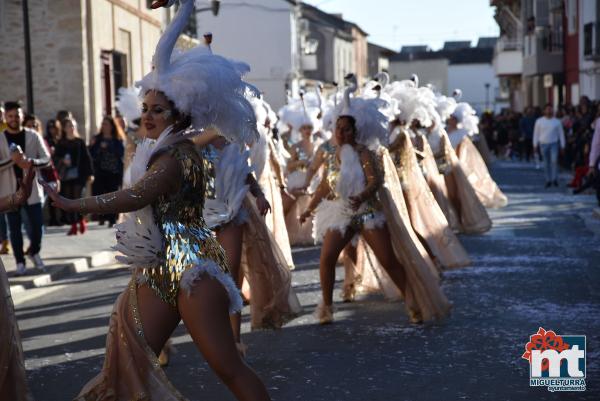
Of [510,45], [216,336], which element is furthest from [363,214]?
[510,45]

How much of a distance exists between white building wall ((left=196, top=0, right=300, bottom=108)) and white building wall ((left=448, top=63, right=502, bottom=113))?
2255 inches

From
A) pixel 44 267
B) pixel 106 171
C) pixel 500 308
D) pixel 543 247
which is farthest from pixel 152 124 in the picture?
pixel 106 171

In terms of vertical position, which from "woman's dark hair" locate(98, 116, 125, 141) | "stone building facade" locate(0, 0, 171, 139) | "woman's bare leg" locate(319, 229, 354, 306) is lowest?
"woman's bare leg" locate(319, 229, 354, 306)

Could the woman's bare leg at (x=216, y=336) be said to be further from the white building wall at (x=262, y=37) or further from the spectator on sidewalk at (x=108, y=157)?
the white building wall at (x=262, y=37)

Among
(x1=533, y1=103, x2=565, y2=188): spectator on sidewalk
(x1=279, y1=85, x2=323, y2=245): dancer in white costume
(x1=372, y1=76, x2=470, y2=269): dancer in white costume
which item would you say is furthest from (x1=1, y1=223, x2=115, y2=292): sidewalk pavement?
(x1=533, y1=103, x2=565, y2=188): spectator on sidewalk

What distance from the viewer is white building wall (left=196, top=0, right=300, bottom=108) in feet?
203

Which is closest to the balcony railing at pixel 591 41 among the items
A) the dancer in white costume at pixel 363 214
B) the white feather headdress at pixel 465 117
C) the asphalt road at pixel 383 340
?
the white feather headdress at pixel 465 117

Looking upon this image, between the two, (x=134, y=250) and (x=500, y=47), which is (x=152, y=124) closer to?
(x=134, y=250)

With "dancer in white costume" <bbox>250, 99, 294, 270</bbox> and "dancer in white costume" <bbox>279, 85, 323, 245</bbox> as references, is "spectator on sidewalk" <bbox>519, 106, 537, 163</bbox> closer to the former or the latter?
"dancer in white costume" <bbox>279, 85, 323, 245</bbox>

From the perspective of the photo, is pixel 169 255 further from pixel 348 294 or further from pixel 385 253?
pixel 348 294

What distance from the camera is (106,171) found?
1853 centimetres

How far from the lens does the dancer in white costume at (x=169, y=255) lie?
4.79 meters

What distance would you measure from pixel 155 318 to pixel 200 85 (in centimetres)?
103

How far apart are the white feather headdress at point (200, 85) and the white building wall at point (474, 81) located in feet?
371
